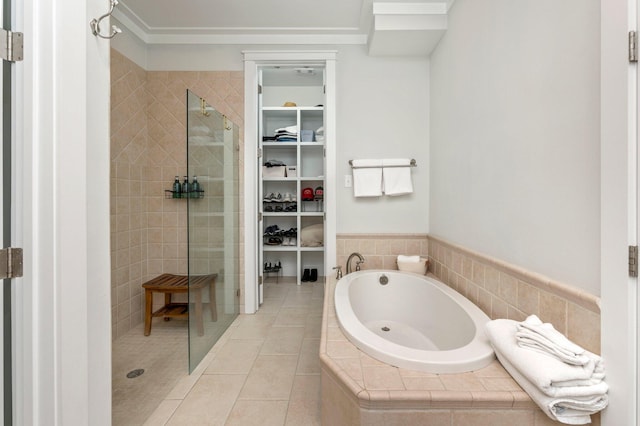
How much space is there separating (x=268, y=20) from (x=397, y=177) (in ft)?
5.86

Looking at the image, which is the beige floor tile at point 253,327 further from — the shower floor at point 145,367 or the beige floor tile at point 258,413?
the beige floor tile at point 258,413

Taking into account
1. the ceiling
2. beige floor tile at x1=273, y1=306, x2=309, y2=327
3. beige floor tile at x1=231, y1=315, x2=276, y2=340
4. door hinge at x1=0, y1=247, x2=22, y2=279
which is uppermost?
the ceiling

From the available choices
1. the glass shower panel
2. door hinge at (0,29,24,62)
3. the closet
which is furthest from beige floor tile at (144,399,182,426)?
door hinge at (0,29,24,62)

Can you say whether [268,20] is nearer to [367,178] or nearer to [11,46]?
[367,178]

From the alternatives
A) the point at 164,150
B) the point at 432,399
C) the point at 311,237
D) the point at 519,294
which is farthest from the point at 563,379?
the point at 164,150

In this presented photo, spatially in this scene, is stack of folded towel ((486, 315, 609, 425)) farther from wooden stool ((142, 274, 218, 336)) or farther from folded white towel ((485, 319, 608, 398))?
wooden stool ((142, 274, 218, 336))

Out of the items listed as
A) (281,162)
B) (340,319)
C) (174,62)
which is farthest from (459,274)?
(174,62)

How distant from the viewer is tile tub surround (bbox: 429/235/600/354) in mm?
929

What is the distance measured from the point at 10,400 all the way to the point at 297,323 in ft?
5.89

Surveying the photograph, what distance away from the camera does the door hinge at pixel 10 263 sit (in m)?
0.80

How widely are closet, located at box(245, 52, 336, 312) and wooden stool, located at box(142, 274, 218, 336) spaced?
52cm

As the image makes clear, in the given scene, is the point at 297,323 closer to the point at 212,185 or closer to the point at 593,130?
the point at 212,185

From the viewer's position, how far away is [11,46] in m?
0.81

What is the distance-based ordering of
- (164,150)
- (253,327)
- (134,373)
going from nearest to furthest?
(134,373) → (253,327) → (164,150)
